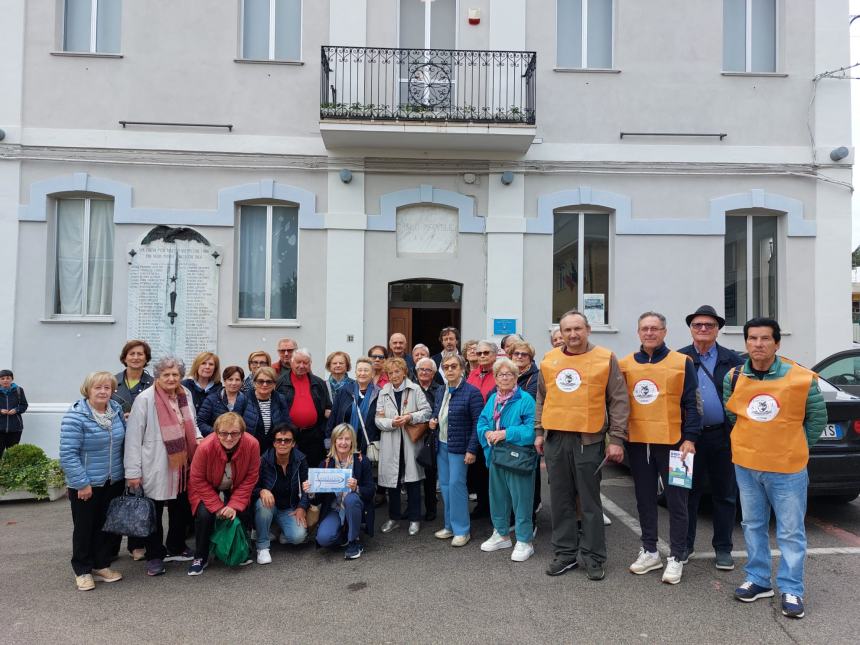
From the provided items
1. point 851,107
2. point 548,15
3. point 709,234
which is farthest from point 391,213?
point 851,107

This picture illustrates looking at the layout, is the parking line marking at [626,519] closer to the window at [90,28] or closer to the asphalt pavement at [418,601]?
the asphalt pavement at [418,601]

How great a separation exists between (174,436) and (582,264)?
6815mm

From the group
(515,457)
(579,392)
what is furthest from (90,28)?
(579,392)

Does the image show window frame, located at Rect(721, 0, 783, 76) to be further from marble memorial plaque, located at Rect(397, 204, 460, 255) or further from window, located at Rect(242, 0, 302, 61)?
window, located at Rect(242, 0, 302, 61)

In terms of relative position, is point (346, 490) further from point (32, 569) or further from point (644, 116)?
point (644, 116)

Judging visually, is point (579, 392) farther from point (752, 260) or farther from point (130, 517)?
point (752, 260)

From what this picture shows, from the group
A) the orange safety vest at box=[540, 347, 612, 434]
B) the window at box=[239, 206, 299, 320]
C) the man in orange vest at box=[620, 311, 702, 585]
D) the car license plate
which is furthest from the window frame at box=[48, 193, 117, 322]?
the car license plate

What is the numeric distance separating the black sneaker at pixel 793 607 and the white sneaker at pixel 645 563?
2.89 feet

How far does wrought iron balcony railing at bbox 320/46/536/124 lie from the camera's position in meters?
8.60

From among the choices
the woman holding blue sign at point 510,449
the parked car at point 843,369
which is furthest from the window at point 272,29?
the parked car at point 843,369

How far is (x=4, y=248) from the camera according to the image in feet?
27.6

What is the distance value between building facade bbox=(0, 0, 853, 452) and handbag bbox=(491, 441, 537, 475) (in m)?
4.18

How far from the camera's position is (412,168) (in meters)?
8.84

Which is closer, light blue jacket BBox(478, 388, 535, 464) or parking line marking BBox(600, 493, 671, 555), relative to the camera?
light blue jacket BBox(478, 388, 535, 464)
